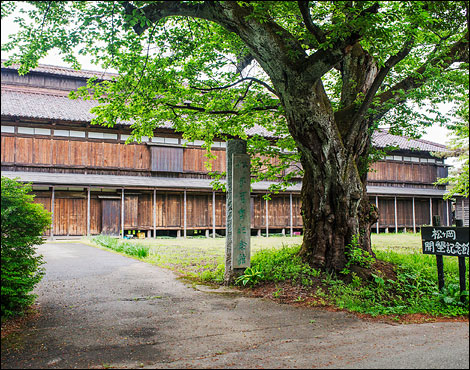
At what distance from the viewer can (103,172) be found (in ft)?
71.9

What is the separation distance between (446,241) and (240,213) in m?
3.60

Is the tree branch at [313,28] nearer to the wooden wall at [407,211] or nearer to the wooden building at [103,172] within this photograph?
the wooden building at [103,172]

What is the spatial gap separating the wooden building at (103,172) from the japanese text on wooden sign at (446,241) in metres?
16.8

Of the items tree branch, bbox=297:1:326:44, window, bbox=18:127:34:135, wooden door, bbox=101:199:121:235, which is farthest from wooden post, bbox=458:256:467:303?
window, bbox=18:127:34:135

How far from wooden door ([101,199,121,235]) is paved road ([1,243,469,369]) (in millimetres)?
14318

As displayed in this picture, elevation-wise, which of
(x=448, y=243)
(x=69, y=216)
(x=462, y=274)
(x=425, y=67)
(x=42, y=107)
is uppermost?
(x=42, y=107)

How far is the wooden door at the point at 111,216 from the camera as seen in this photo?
70.0 ft

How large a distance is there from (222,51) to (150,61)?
5.40ft

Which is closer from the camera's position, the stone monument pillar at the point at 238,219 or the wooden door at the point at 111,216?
the stone monument pillar at the point at 238,219

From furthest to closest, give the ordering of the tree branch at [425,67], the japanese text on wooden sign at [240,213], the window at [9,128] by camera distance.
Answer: the window at [9,128]
the japanese text on wooden sign at [240,213]
the tree branch at [425,67]

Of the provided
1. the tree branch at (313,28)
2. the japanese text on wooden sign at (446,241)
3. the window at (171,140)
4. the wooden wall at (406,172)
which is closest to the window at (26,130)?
the window at (171,140)

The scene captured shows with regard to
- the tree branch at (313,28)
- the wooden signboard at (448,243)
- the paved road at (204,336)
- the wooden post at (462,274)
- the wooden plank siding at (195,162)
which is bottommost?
the paved road at (204,336)

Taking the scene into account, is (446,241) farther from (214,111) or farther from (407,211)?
(407,211)

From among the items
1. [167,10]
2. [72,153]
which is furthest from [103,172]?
[167,10]
